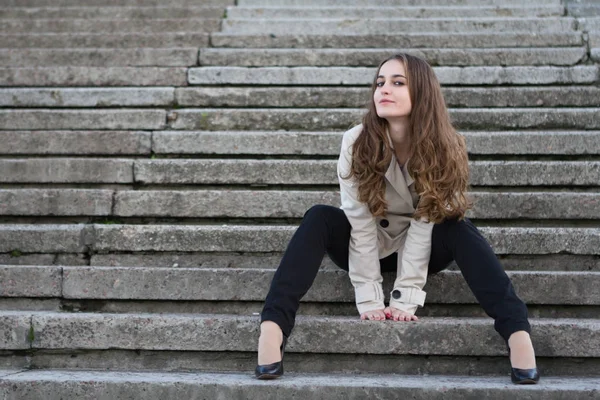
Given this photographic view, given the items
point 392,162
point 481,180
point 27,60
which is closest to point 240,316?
point 392,162

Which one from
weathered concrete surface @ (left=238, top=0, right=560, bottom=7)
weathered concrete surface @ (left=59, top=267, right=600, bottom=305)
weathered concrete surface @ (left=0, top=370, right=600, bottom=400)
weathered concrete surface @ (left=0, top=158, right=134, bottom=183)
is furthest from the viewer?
weathered concrete surface @ (left=238, top=0, right=560, bottom=7)

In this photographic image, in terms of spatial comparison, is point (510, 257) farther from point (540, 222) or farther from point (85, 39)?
point (85, 39)

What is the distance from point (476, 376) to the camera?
265 centimetres

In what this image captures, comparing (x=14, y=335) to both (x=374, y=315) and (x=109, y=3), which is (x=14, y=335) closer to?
(x=374, y=315)

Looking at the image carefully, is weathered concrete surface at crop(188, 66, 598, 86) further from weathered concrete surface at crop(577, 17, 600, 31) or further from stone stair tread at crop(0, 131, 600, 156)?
weathered concrete surface at crop(577, 17, 600, 31)

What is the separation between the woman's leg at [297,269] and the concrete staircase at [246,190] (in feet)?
0.50

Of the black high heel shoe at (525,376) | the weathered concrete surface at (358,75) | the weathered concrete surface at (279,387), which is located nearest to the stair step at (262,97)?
the weathered concrete surface at (358,75)

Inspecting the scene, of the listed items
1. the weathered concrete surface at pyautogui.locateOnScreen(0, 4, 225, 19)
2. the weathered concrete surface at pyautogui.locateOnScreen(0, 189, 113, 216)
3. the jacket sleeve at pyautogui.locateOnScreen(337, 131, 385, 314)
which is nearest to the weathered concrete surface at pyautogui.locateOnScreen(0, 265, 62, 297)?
the weathered concrete surface at pyautogui.locateOnScreen(0, 189, 113, 216)

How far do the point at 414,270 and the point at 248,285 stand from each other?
2.29 feet

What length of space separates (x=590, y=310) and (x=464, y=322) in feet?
2.00

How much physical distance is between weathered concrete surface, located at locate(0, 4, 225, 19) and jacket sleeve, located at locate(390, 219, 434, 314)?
372 centimetres

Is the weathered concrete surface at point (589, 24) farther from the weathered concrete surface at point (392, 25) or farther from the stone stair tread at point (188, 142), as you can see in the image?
the stone stair tread at point (188, 142)

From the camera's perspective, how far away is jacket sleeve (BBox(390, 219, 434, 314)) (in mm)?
2742

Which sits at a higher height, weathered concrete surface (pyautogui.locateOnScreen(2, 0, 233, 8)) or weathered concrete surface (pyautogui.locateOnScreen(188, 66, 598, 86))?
weathered concrete surface (pyautogui.locateOnScreen(2, 0, 233, 8))
